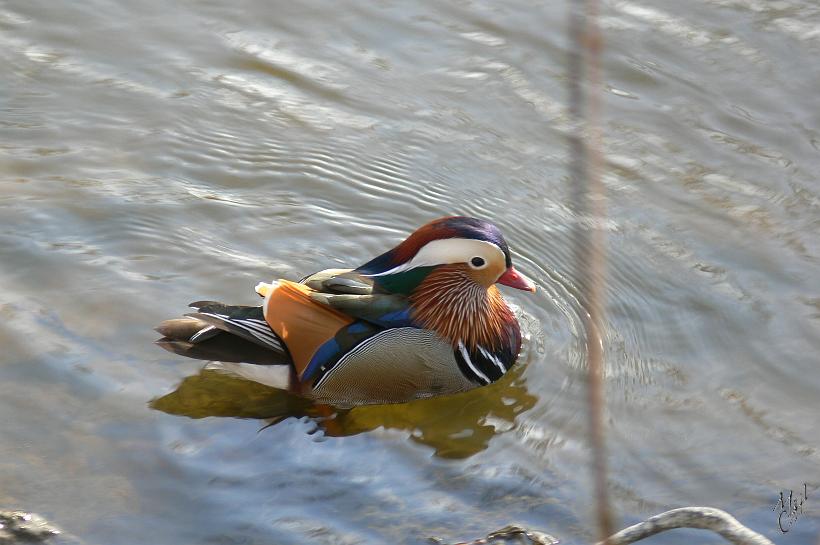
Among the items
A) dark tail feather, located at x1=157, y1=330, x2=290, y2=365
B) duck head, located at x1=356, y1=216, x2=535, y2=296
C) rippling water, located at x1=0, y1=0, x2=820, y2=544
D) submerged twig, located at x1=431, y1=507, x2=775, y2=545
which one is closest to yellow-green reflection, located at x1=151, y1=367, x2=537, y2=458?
rippling water, located at x1=0, y1=0, x2=820, y2=544

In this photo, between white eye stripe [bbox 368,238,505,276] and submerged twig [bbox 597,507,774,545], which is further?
white eye stripe [bbox 368,238,505,276]

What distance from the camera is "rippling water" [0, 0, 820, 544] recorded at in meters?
4.83

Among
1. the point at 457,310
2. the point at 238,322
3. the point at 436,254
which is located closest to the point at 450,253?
the point at 436,254

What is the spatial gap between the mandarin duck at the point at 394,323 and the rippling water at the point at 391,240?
15 cm

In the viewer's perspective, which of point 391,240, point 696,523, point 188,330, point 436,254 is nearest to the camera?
point 696,523

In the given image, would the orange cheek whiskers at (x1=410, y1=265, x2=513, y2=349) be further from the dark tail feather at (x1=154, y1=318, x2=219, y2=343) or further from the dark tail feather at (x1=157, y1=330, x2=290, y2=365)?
the dark tail feather at (x1=154, y1=318, x2=219, y2=343)

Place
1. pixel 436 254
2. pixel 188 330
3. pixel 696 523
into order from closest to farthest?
pixel 696 523 < pixel 188 330 < pixel 436 254

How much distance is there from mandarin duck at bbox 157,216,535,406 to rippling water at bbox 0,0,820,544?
15 centimetres

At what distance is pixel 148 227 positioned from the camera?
627 centimetres

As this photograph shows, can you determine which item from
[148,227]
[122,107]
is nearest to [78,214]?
[148,227]

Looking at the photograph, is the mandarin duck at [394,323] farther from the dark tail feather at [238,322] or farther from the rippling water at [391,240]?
the rippling water at [391,240]

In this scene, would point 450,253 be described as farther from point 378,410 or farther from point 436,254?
point 378,410

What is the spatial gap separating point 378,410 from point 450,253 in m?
0.86

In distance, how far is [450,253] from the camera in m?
5.72
